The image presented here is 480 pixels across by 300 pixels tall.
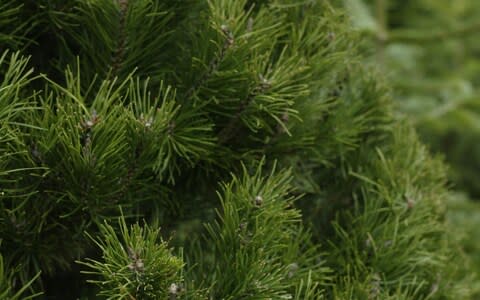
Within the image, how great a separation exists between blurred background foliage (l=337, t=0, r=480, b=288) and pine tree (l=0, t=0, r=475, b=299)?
1.07ft

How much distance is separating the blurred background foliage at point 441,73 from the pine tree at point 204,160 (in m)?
0.33

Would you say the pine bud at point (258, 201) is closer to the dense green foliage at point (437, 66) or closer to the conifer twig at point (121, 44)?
the conifer twig at point (121, 44)

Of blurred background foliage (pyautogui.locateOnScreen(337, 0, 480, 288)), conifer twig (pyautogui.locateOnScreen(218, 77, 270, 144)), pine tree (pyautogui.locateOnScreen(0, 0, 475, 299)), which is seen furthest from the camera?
blurred background foliage (pyautogui.locateOnScreen(337, 0, 480, 288))

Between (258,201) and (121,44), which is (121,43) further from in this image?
(258,201)

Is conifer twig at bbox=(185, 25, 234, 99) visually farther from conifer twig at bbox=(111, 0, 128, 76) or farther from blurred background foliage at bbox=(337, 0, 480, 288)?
blurred background foliage at bbox=(337, 0, 480, 288)

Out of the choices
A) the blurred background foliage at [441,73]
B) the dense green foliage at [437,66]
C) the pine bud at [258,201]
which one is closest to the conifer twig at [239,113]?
the pine bud at [258,201]

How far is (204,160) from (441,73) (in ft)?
8.27

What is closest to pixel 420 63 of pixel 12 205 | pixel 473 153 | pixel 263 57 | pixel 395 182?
pixel 473 153

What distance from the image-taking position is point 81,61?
107cm

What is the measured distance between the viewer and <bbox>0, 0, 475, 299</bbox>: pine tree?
916 mm

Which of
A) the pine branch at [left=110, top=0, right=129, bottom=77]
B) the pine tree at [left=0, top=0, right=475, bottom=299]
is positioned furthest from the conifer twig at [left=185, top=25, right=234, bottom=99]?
the pine branch at [left=110, top=0, right=129, bottom=77]

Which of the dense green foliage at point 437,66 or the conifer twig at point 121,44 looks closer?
the conifer twig at point 121,44

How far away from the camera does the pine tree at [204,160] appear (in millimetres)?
916

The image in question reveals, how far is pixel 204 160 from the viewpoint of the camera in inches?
43.1
